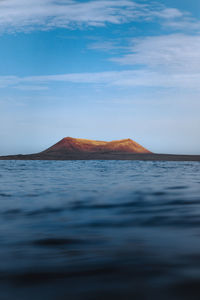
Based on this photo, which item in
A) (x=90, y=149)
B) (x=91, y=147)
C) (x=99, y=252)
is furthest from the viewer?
(x=91, y=147)

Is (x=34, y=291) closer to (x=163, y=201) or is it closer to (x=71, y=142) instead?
(x=163, y=201)

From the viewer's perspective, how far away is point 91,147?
44969mm

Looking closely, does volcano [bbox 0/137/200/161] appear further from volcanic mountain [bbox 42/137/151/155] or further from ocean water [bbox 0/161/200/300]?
ocean water [bbox 0/161/200/300]

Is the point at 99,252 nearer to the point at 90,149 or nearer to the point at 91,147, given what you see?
the point at 90,149

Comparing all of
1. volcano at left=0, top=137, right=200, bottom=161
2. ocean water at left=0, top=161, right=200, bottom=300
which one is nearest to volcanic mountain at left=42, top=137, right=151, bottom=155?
volcano at left=0, top=137, right=200, bottom=161

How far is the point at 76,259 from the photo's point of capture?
1.96m

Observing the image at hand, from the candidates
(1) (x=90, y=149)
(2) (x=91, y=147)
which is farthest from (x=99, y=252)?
(2) (x=91, y=147)

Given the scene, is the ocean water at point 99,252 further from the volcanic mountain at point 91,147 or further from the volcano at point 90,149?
the volcanic mountain at point 91,147

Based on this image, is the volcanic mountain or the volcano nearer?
the volcano

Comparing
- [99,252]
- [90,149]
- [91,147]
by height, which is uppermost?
[91,147]

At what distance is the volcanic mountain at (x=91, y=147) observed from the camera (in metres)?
43.5

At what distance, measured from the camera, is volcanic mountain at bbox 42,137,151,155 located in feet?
143

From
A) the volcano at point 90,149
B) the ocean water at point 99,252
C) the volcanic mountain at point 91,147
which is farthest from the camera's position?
the volcanic mountain at point 91,147

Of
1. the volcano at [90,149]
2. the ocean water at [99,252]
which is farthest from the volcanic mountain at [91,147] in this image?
the ocean water at [99,252]
